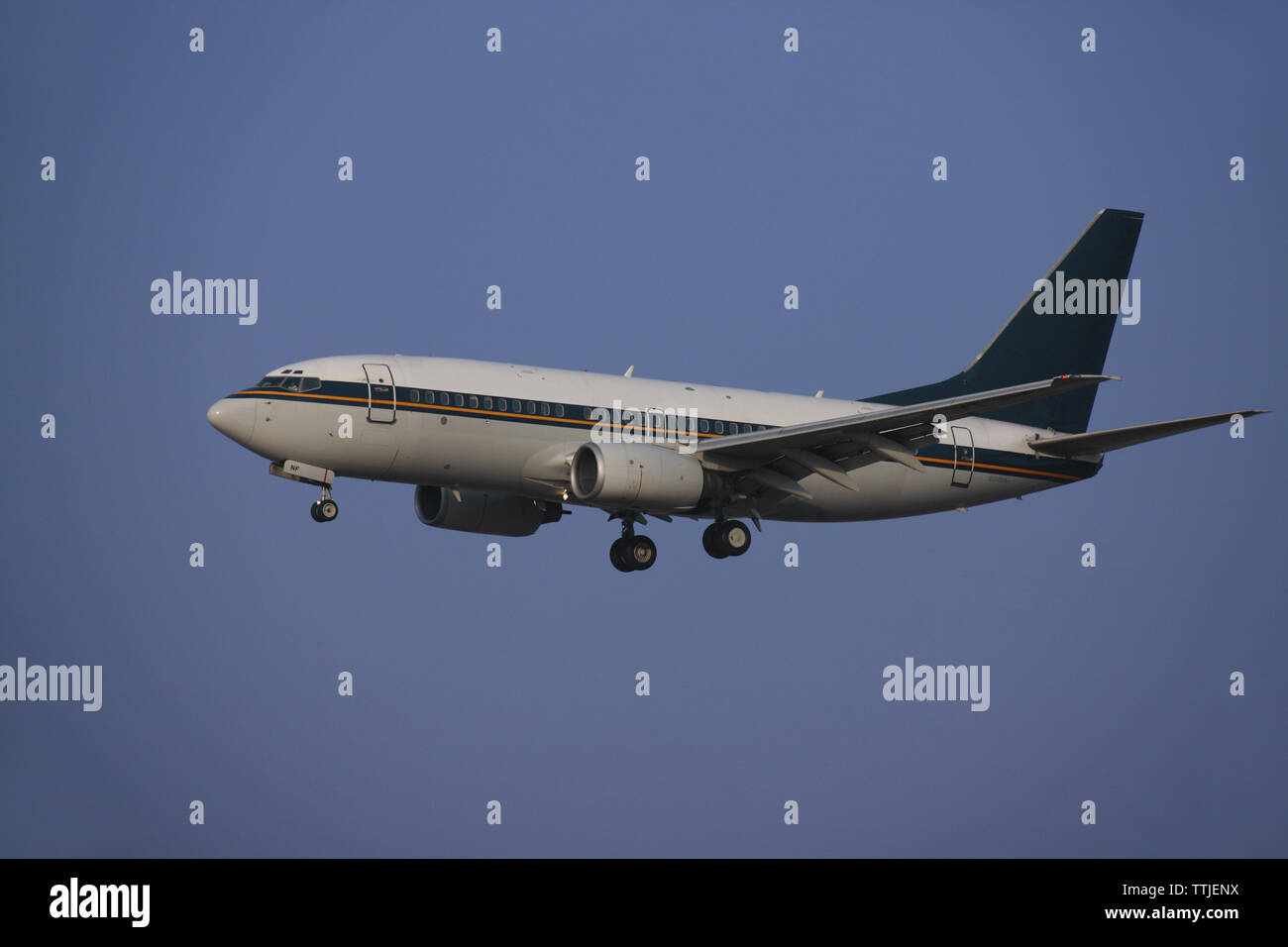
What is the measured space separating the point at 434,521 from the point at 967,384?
59.4 ft

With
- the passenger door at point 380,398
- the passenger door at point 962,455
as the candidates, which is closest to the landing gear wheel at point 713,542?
the passenger door at point 962,455

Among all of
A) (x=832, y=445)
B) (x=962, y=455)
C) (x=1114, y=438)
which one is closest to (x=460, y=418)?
(x=832, y=445)

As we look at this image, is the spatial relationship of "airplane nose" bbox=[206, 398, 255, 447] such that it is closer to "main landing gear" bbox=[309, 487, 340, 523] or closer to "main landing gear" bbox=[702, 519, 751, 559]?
"main landing gear" bbox=[309, 487, 340, 523]

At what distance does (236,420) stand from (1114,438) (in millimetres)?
25217

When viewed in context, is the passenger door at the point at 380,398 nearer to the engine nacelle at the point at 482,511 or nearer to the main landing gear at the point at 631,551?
the engine nacelle at the point at 482,511

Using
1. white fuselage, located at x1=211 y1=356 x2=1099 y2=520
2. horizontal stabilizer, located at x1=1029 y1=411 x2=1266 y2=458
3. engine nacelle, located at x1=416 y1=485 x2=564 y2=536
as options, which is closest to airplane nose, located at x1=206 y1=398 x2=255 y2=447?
white fuselage, located at x1=211 y1=356 x2=1099 y2=520

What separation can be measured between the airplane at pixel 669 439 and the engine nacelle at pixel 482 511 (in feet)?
0.20

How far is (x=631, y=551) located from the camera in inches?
1954

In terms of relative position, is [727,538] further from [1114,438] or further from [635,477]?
[1114,438]

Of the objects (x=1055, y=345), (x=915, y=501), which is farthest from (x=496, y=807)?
(x=1055, y=345)

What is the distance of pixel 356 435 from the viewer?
147ft

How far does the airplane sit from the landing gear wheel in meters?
0.05

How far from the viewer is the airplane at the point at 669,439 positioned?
44.7m
